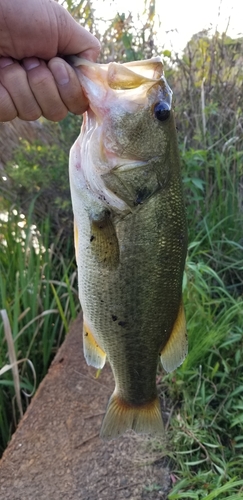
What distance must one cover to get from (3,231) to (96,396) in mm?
1512

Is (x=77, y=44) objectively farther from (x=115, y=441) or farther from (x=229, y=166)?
(x=229, y=166)

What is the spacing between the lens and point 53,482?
1.94 meters

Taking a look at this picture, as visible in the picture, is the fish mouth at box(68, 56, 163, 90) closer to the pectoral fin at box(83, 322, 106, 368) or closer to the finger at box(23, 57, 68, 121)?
the finger at box(23, 57, 68, 121)

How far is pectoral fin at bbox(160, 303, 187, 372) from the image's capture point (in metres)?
1.49

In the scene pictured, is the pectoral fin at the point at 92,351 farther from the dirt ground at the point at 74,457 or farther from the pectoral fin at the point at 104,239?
the dirt ground at the point at 74,457

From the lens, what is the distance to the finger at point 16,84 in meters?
1.30

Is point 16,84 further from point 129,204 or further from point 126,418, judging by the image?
point 126,418

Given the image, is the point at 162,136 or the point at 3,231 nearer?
the point at 162,136

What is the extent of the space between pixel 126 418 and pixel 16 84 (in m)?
1.20

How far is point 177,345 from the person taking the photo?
4.91ft

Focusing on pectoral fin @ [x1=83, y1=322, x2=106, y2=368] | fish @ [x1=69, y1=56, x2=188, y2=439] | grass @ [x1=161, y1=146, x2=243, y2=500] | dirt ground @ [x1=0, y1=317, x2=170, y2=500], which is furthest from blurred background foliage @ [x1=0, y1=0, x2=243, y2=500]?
fish @ [x1=69, y1=56, x2=188, y2=439]

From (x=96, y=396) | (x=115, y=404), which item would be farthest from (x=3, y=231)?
(x=115, y=404)

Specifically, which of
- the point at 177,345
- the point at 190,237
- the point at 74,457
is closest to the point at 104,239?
the point at 177,345

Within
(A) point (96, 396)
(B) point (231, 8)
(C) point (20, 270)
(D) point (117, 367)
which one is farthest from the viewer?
(B) point (231, 8)
